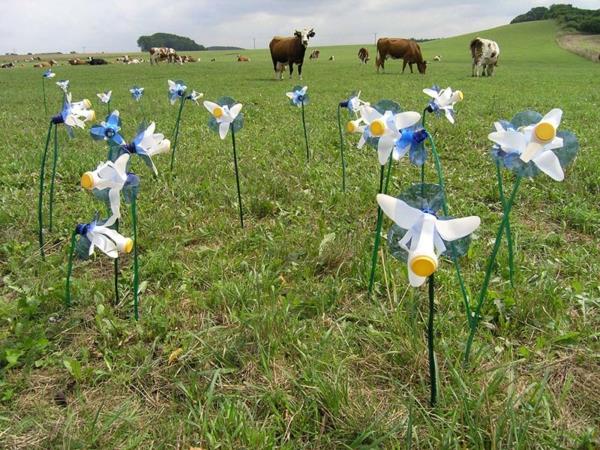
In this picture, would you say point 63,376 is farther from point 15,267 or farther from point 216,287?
point 15,267

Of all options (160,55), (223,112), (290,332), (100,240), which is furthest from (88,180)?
(160,55)

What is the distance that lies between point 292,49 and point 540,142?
62.0 ft

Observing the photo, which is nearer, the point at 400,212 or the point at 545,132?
the point at 400,212

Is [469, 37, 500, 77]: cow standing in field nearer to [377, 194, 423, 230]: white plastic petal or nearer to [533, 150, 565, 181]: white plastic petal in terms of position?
[533, 150, 565, 181]: white plastic petal

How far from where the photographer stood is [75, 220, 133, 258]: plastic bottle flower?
1.89 meters

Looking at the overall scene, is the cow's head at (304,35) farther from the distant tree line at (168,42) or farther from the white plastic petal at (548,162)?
the distant tree line at (168,42)

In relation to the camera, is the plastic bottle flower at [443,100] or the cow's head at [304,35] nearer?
the plastic bottle flower at [443,100]

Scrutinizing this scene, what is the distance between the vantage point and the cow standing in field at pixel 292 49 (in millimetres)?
18750

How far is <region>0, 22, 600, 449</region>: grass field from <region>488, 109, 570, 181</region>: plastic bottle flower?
2.75ft

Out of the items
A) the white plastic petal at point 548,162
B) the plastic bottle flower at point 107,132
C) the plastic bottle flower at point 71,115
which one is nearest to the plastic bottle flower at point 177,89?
the plastic bottle flower at point 71,115

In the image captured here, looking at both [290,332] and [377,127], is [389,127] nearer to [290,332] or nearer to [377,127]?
[377,127]

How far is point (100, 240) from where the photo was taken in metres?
1.90

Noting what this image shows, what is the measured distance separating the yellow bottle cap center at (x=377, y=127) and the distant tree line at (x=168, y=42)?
15374 centimetres

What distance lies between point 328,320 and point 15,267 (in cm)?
206
